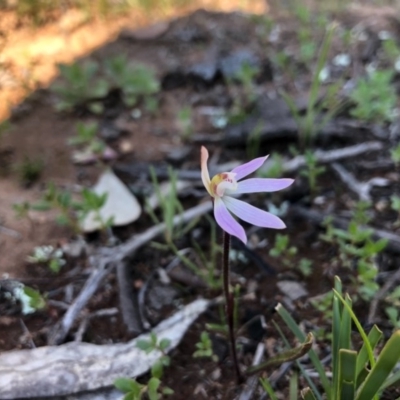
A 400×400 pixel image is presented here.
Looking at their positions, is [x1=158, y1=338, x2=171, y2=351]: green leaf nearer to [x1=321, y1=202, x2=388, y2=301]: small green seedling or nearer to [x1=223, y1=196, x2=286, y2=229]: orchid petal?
[x1=223, y1=196, x2=286, y2=229]: orchid petal

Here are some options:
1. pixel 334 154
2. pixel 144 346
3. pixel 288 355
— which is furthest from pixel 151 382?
pixel 334 154

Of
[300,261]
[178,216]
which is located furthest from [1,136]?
[300,261]

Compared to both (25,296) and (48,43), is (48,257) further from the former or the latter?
(48,43)

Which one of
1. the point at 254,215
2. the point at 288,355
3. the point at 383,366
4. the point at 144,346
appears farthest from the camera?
the point at 144,346

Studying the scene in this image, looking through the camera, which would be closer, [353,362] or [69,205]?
[353,362]

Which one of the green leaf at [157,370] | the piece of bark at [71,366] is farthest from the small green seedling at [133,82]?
the green leaf at [157,370]

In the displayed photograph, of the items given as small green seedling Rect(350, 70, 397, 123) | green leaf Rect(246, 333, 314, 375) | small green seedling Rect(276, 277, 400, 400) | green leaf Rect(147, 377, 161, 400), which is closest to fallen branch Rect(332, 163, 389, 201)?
small green seedling Rect(350, 70, 397, 123)
